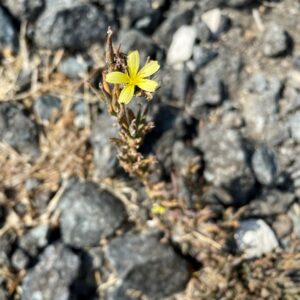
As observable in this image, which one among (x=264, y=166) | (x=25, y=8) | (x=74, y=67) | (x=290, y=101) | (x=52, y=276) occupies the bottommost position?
(x=52, y=276)

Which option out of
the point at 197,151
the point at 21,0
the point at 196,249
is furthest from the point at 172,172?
the point at 21,0

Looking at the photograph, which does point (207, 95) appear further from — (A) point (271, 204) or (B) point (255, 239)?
(B) point (255, 239)

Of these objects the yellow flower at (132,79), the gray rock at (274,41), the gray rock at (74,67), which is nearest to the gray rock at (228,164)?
the gray rock at (274,41)

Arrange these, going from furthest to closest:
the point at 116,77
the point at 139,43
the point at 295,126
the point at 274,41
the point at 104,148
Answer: the point at 274,41, the point at 139,43, the point at 295,126, the point at 104,148, the point at 116,77

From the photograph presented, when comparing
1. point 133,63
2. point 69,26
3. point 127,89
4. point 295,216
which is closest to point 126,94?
point 127,89

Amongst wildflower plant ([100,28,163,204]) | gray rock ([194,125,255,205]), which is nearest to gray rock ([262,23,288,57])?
gray rock ([194,125,255,205])

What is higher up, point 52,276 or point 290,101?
point 290,101

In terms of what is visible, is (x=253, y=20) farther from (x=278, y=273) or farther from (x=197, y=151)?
(x=278, y=273)

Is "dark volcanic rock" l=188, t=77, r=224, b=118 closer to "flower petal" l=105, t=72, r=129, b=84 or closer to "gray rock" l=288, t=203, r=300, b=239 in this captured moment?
"gray rock" l=288, t=203, r=300, b=239
